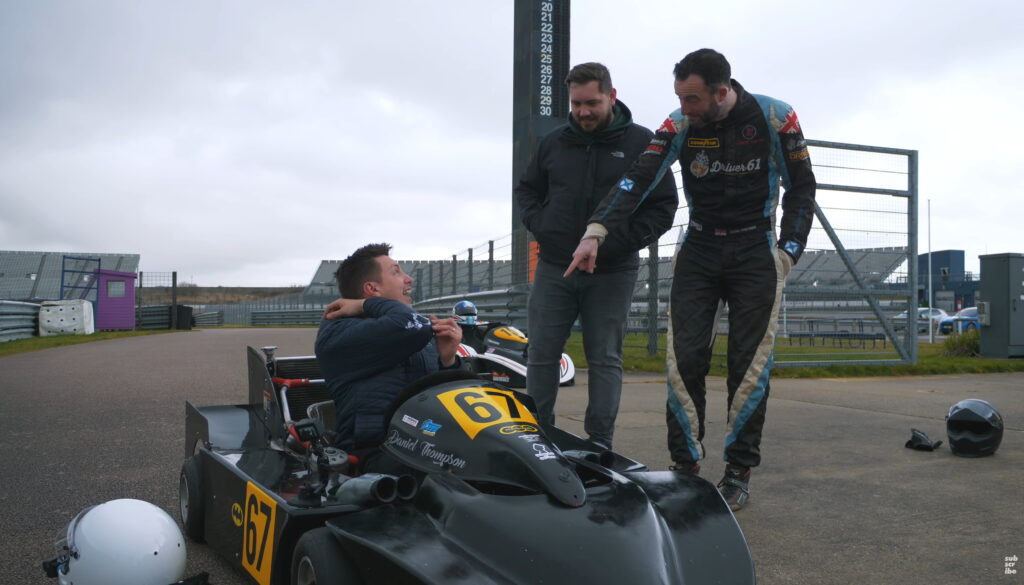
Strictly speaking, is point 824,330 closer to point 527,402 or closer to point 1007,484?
point 1007,484

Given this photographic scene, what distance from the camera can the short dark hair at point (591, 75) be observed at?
3346 mm

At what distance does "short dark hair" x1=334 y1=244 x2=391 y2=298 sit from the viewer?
2854 millimetres

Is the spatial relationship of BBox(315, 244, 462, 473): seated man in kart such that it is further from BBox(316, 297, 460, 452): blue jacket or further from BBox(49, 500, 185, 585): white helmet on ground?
BBox(49, 500, 185, 585): white helmet on ground

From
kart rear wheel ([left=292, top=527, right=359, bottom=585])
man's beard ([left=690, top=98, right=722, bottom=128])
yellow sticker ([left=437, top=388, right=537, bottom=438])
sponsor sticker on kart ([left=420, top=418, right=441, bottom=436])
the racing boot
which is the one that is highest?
man's beard ([left=690, top=98, right=722, bottom=128])

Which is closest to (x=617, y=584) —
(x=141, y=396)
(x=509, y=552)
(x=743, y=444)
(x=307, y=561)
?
(x=509, y=552)

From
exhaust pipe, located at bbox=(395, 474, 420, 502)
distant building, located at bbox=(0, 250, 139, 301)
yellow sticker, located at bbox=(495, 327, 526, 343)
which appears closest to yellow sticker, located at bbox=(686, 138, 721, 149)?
exhaust pipe, located at bbox=(395, 474, 420, 502)

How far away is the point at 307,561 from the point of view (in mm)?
1941

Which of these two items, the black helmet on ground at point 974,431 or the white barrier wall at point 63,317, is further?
the white barrier wall at point 63,317

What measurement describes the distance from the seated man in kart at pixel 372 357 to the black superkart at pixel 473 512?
0.10m

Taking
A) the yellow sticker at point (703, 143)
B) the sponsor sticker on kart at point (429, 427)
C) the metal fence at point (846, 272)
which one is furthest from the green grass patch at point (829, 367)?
the sponsor sticker on kart at point (429, 427)

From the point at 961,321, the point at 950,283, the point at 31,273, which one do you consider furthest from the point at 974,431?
the point at 950,283

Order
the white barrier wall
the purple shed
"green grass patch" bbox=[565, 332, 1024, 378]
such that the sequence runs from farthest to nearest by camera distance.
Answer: the purple shed → the white barrier wall → "green grass patch" bbox=[565, 332, 1024, 378]

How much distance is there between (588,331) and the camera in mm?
3533

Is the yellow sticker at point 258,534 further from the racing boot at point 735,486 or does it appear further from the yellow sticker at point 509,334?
the yellow sticker at point 509,334
